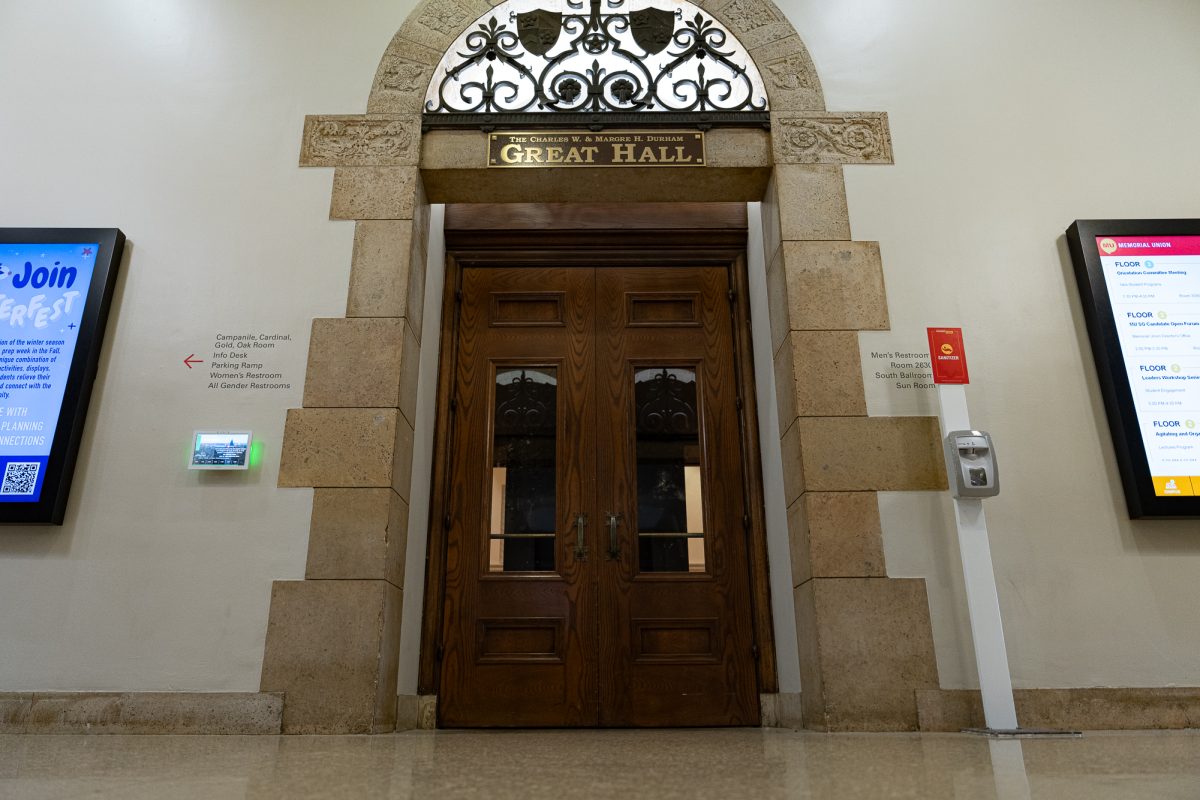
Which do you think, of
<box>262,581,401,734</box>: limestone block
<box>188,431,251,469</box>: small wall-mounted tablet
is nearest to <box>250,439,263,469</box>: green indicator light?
<box>188,431,251,469</box>: small wall-mounted tablet

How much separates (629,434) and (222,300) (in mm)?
1975

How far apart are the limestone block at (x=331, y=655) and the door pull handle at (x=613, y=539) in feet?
3.71

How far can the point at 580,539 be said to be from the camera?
144 inches

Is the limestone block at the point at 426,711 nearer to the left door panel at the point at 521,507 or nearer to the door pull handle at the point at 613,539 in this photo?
the left door panel at the point at 521,507

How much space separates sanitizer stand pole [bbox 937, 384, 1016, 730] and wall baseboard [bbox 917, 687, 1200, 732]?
104mm

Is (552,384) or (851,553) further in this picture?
(552,384)

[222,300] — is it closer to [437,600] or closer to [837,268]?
[437,600]

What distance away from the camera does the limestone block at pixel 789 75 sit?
3.55 meters

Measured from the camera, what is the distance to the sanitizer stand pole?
8.27 feet

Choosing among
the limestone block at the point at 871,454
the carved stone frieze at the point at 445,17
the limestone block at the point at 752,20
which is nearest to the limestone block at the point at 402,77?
the carved stone frieze at the point at 445,17

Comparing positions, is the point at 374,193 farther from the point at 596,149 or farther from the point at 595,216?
the point at 595,216

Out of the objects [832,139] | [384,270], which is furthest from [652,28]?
[384,270]

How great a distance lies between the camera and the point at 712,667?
11.6 feet

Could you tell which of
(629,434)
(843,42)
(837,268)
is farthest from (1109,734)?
(843,42)
